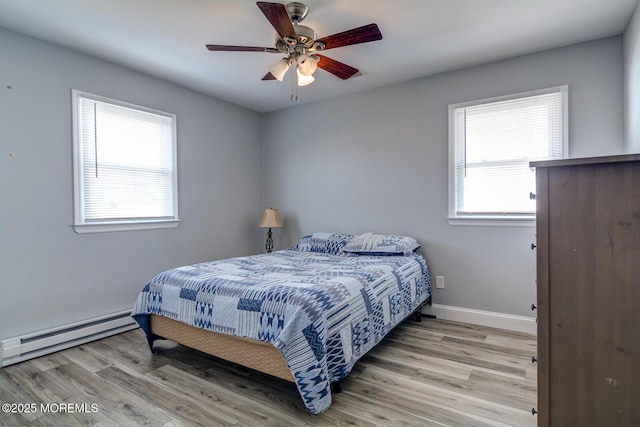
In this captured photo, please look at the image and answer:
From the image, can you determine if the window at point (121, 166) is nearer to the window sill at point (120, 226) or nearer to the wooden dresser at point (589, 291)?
the window sill at point (120, 226)

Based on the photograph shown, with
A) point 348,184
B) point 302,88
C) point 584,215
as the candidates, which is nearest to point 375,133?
point 348,184

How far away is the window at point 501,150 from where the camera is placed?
2.83 metres

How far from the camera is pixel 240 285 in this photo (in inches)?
83.6

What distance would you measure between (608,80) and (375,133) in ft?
6.64

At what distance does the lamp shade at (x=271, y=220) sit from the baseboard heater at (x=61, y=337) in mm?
1731

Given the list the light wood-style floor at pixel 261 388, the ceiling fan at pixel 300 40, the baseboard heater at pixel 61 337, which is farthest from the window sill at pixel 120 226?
the ceiling fan at pixel 300 40

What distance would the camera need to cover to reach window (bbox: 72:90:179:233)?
2826mm

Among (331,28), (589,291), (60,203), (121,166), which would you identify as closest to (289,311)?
(589,291)

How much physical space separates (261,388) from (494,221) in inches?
96.7

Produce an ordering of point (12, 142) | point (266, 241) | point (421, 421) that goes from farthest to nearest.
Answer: point (266, 241) → point (12, 142) → point (421, 421)

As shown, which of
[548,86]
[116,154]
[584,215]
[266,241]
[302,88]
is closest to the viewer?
[584,215]

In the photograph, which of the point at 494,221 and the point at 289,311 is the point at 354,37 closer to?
the point at 289,311

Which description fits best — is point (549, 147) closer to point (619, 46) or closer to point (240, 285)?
point (619, 46)

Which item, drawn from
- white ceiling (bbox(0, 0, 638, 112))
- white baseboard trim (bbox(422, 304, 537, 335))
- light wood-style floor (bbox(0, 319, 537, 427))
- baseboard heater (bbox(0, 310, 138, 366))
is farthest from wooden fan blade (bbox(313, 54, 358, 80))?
baseboard heater (bbox(0, 310, 138, 366))
